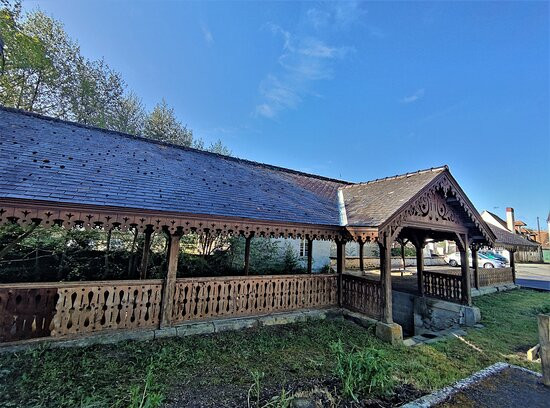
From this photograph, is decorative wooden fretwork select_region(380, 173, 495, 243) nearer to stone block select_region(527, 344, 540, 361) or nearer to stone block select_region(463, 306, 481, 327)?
stone block select_region(463, 306, 481, 327)

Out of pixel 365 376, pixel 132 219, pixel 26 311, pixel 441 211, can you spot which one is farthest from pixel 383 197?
pixel 26 311

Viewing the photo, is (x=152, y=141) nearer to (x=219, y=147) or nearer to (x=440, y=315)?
(x=440, y=315)

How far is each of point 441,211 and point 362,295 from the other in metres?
3.82

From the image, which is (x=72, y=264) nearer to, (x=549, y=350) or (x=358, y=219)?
(x=358, y=219)

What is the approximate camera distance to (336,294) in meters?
8.46

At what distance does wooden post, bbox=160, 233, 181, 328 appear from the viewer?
19.7 ft

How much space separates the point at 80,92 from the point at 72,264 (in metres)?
15.8

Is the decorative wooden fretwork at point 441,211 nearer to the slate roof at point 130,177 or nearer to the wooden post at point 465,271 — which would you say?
the wooden post at point 465,271

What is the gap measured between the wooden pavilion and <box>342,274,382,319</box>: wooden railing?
0.11 feet

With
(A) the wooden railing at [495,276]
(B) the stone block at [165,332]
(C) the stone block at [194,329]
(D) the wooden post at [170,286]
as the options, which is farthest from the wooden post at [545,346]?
(A) the wooden railing at [495,276]

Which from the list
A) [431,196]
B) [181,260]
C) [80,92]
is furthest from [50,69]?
[431,196]

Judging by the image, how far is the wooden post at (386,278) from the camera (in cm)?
689

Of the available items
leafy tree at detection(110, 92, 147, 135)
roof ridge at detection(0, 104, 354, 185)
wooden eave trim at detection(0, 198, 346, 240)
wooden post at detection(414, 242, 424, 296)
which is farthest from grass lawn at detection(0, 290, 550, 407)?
leafy tree at detection(110, 92, 147, 135)

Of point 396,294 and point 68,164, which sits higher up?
point 68,164
